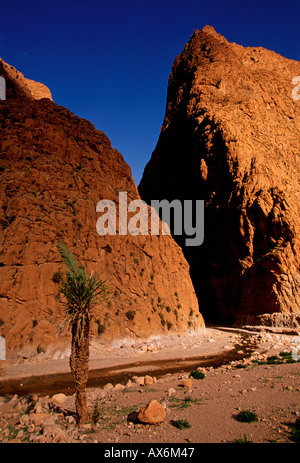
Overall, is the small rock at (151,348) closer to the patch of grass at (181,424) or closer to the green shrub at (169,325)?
the green shrub at (169,325)

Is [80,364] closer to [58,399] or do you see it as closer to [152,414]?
[152,414]

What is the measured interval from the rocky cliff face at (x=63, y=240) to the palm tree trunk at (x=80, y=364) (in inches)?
267

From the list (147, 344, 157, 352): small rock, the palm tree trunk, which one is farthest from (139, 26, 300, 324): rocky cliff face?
the palm tree trunk

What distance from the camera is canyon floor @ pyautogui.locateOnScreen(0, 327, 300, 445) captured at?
6.80 m

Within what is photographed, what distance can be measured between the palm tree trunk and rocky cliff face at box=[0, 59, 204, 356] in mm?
6781

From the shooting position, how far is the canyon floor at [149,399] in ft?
22.3

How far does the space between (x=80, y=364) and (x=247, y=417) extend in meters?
4.73

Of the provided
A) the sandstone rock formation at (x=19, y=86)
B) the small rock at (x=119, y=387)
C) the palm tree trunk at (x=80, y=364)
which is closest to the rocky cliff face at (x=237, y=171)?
the small rock at (x=119, y=387)

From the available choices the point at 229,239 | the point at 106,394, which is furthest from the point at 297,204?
the point at 106,394

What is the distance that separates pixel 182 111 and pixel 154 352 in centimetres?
5580

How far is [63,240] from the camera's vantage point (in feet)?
73.4

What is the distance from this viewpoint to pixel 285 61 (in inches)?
2685

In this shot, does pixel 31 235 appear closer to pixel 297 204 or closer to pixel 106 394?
pixel 106 394

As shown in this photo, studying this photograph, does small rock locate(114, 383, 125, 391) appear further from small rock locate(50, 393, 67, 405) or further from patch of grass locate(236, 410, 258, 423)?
patch of grass locate(236, 410, 258, 423)
